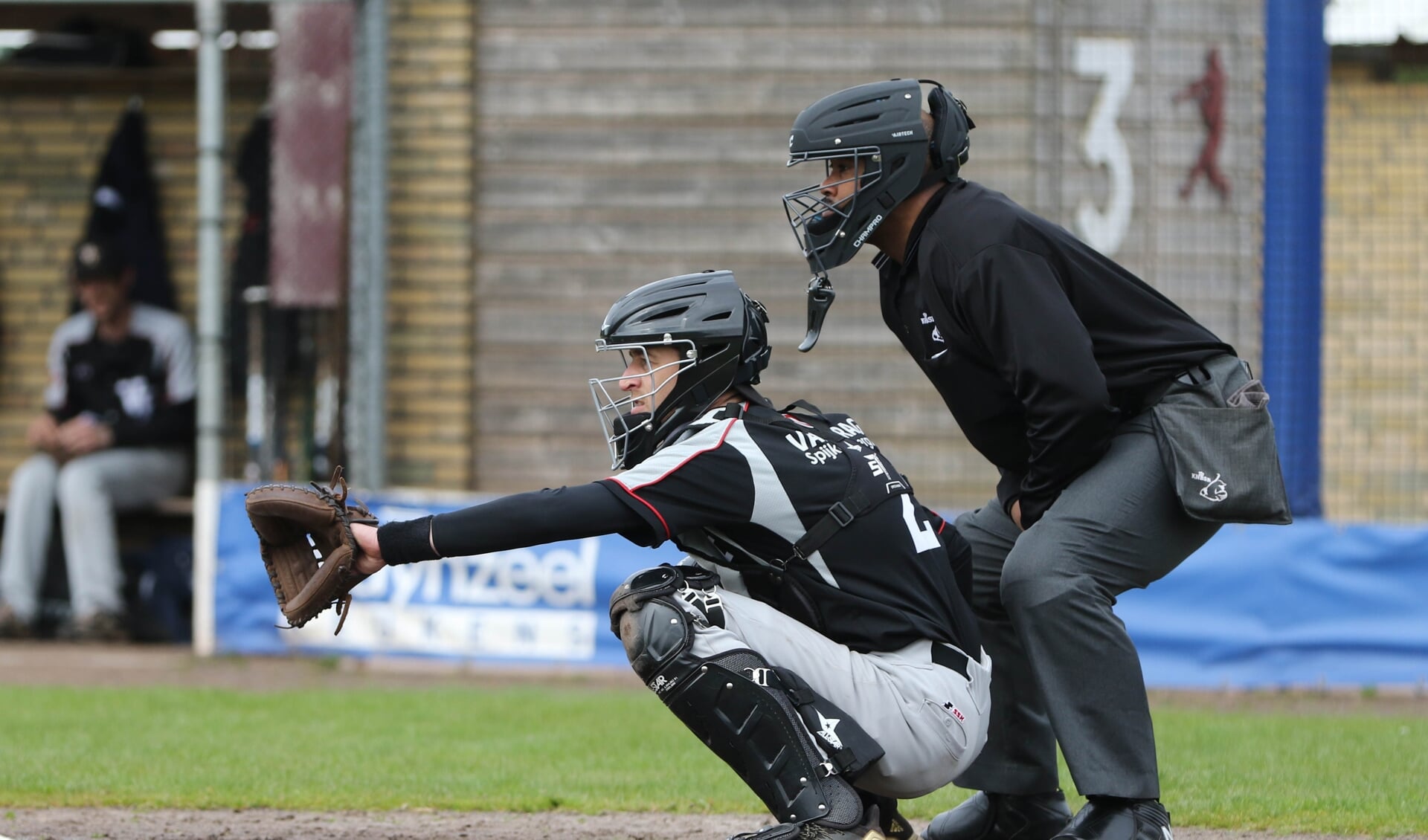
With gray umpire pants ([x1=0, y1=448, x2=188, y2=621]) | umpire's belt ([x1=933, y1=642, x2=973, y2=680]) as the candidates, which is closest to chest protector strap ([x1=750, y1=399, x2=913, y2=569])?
umpire's belt ([x1=933, y1=642, x2=973, y2=680])

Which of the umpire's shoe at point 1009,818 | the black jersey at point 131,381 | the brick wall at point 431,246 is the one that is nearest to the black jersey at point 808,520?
the umpire's shoe at point 1009,818

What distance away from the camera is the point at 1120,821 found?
374 cm

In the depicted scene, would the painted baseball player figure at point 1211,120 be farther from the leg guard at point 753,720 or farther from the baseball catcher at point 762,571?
the leg guard at point 753,720

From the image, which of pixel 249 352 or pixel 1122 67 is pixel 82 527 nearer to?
pixel 249 352

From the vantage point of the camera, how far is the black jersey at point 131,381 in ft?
33.8

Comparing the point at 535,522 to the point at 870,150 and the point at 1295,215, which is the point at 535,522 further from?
the point at 1295,215

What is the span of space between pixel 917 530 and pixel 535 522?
967 millimetres

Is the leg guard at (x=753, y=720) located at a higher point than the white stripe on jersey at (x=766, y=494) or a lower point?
lower

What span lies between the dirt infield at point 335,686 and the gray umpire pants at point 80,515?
1.17 feet

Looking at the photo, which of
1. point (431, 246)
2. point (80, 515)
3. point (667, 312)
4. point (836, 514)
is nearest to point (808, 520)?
point (836, 514)

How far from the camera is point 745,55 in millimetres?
10125

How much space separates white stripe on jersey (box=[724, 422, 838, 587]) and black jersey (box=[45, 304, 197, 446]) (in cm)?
748

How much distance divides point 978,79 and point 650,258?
2379 millimetres

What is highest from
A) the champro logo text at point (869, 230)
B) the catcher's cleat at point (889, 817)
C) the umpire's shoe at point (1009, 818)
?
the champro logo text at point (869, 230)
